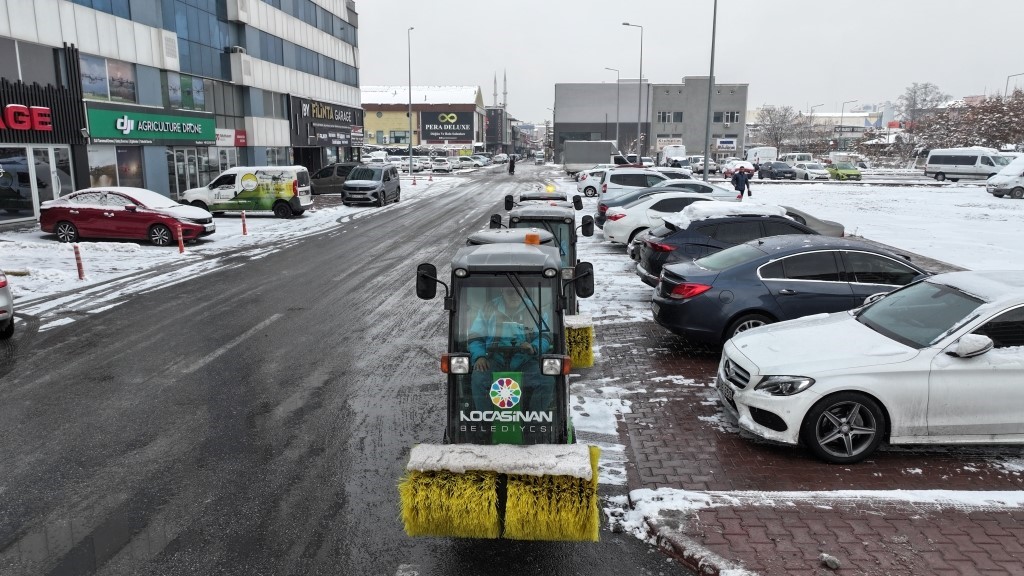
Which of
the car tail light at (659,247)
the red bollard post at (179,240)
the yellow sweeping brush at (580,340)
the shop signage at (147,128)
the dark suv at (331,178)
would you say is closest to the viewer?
the yellow sweeping brush at (580,340)

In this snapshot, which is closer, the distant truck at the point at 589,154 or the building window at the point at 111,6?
the building window at the point at 111,6

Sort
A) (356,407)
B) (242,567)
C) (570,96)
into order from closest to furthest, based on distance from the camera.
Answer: (242,567) < (356,407) < (570,96)

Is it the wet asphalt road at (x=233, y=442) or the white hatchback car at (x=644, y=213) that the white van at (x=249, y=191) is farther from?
the wet asphalt road at (x=233, y=442)

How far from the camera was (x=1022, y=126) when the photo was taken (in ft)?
198

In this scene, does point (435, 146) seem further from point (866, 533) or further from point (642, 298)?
point (866, 533)

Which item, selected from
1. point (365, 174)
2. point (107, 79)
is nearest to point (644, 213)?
point (365, 174)

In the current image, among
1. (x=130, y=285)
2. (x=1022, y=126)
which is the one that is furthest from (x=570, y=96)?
(x=130, y=285)

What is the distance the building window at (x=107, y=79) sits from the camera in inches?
1004

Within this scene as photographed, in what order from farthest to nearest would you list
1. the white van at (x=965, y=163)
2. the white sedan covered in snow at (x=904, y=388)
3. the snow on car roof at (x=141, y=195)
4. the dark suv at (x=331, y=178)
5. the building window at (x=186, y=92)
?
1. the white van at (x=965, y=163)
2. the dark suv at (x=331, y=178)
3. the building window at (x=186, y=92)
4. the snow on car roof at (x=141, y=195)
5. the white sedan covered in snow at (x=904, y=388)

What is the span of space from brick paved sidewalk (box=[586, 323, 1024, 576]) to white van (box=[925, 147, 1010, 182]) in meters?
47.6

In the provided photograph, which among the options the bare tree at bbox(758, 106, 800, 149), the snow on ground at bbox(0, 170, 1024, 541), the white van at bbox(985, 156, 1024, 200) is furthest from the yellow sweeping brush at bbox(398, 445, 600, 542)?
the bare tree at bbox(758, 106, 800, 149)

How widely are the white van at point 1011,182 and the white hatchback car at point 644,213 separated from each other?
77.6 feet

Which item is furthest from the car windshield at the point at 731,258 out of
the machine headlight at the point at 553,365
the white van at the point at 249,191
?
the white van at the point at 249,191

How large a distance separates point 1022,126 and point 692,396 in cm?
6826
